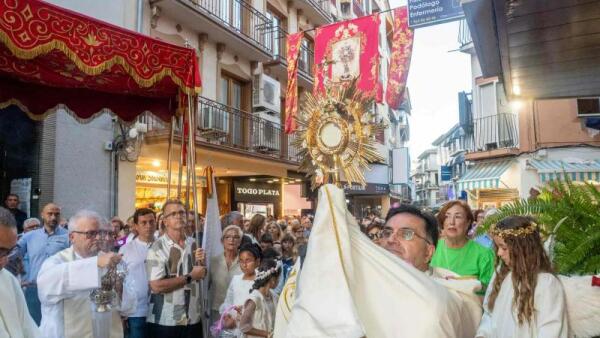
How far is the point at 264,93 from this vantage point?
51.7 feet

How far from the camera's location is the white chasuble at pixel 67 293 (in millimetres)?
3500

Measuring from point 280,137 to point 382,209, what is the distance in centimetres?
1623

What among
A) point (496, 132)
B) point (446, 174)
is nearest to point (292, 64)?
point (496, 132)

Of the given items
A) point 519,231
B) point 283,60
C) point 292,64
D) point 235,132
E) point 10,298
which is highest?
point 283,60

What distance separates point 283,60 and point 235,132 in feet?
13.3

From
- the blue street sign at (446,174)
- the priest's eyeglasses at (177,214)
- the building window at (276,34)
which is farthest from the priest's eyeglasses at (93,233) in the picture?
the blue street sign at (446,174)

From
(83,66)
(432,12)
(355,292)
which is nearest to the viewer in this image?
(355,292)

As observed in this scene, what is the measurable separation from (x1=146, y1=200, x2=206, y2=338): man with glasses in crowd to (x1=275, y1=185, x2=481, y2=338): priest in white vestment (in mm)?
3059

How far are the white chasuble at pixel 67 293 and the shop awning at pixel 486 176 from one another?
1390 cm

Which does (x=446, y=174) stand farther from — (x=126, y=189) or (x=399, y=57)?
(x=126, y=189)

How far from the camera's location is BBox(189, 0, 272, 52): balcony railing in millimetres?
13643

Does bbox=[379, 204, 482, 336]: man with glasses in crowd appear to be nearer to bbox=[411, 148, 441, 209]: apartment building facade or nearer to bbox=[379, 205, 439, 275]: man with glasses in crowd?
bbox=[379, 205, 439, 275]: man with glasses in crowd

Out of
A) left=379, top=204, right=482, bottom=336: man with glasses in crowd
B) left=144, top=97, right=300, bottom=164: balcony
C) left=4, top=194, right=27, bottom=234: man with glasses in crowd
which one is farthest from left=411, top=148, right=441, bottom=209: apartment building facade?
left=379, top=204, right=482, bottom=336: man with glasses in crowd

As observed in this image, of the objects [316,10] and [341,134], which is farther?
[316,10]
